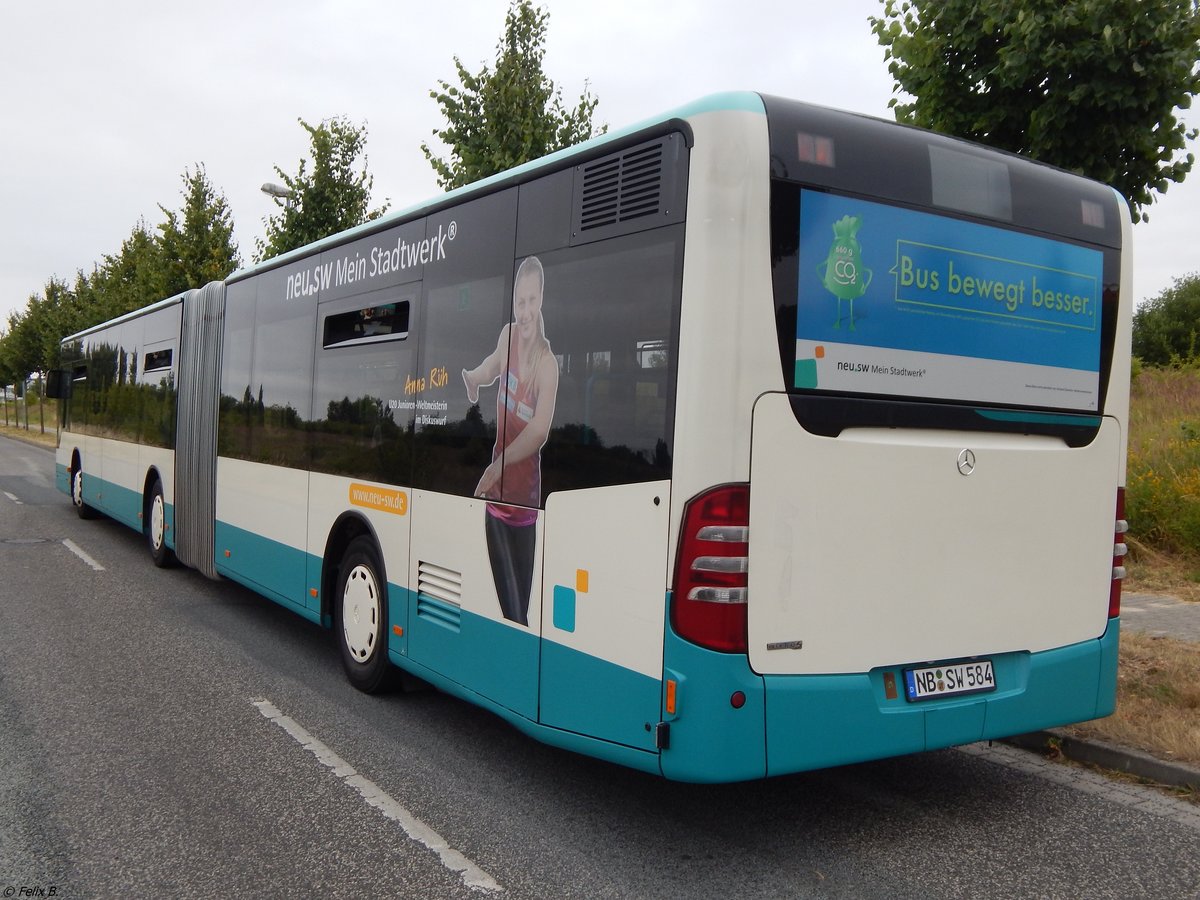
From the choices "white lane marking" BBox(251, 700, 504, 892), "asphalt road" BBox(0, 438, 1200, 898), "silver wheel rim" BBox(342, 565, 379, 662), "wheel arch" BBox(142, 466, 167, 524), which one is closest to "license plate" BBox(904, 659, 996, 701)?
"asphalt road" BBox(0, 438, 1200, 898)

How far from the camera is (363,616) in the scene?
20.2 feet

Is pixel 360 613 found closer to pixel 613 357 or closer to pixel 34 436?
pixel 613 357

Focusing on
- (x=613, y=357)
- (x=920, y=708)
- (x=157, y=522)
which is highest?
(x=613, y=357)

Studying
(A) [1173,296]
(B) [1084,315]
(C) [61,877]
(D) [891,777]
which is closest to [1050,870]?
(D) [891,777]

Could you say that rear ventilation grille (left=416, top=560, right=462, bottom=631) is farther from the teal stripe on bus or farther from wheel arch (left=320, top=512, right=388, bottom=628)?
the teal stripe on bus

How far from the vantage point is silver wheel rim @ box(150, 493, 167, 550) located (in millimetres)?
10488

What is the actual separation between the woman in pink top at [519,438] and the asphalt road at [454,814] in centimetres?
98

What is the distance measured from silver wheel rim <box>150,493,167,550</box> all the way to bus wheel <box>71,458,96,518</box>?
4839 mm

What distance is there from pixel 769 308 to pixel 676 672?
1363 millimetres

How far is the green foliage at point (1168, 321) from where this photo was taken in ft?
132

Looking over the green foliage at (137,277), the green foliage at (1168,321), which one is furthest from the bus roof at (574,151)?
the green foliage at (1168,321)

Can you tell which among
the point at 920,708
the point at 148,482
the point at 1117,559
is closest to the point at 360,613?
the point at 920,708

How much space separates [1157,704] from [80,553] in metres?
11.2

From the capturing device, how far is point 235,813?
14.0 ft
